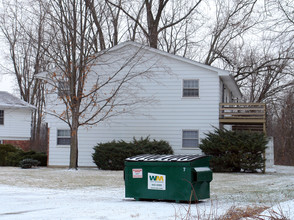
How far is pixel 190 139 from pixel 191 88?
298 centimetres

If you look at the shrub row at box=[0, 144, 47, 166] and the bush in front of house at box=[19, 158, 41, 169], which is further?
the shrub row at box=[0, 144, 47, 166]

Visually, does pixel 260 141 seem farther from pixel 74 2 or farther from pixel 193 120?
pixel 74 2

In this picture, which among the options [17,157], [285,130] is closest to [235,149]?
[17,157]

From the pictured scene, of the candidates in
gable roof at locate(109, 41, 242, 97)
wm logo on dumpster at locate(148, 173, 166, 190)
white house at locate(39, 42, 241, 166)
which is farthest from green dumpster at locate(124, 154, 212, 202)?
white house at locate(39, 42, 241, 166)

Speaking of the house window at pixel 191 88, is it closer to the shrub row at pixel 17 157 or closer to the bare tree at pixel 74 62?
the bare tree at pixel 74 62

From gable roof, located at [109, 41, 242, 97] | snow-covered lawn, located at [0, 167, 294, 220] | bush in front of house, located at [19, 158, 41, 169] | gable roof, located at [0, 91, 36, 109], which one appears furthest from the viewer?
gable roof, located at [0, 91, 36, 109]

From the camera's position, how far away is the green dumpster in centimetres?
1070

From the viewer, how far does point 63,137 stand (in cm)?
2839

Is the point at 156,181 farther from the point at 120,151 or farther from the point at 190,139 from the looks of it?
the point at 190,139

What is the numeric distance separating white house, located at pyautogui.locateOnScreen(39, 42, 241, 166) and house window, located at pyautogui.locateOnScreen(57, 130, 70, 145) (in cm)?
34

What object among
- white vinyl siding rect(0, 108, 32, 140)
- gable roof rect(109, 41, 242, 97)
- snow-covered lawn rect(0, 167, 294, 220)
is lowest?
snow-covered lawn rect(0, 167, 294, 220)

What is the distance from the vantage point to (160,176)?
36.0ft

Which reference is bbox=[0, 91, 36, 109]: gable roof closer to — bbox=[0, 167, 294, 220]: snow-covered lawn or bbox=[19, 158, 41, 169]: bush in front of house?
bbox=[19, 158, 41, 169]: bush in front of house

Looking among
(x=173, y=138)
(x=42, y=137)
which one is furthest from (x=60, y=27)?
(x=42, y=137)
